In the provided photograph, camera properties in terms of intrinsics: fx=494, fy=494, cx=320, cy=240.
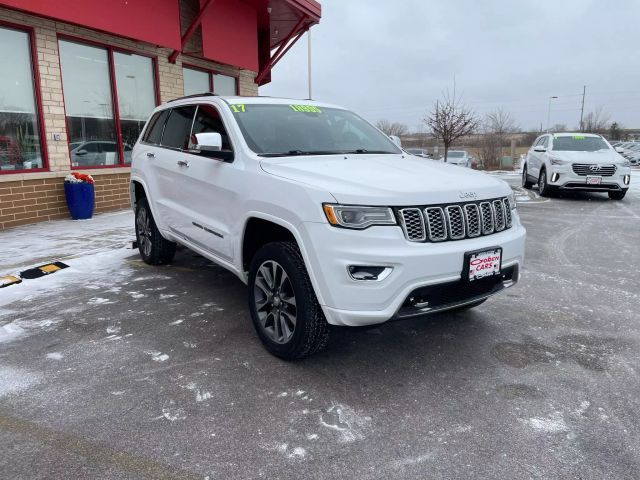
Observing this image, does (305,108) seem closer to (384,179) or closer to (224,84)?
(384,179)

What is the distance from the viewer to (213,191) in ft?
13.3

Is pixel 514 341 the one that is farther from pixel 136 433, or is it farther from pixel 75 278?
pixel 75 278

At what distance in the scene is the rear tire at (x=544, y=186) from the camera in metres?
12.8

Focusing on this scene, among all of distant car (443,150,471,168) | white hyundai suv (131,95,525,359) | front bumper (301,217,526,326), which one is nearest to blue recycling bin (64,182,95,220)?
white hyundai suv (131,95,525,359)

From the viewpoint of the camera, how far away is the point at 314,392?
3.03 metres

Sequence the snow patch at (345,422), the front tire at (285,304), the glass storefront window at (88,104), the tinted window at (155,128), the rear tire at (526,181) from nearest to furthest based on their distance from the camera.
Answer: the snow patch at (345,422), the front tire at (285,304), the tinted window at (155,128), the glass storefront window at (88,104), the rear tire at (526,181)

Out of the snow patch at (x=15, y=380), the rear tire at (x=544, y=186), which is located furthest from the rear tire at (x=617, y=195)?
the snow patch at (x=15, y=380)

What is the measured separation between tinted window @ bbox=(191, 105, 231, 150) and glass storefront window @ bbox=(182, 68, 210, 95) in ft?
27.4

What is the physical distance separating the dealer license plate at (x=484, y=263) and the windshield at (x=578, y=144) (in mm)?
10957

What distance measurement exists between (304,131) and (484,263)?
1934 millimetres

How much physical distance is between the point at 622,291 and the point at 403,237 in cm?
343

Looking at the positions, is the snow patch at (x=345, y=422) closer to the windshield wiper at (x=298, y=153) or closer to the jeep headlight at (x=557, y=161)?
the windshield wiper at (x=298, y=153)

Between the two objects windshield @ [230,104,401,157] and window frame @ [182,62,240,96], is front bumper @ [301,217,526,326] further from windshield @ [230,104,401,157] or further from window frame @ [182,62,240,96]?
window frame @ [182,62,240,96]

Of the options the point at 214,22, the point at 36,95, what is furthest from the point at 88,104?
the point at 214,22
